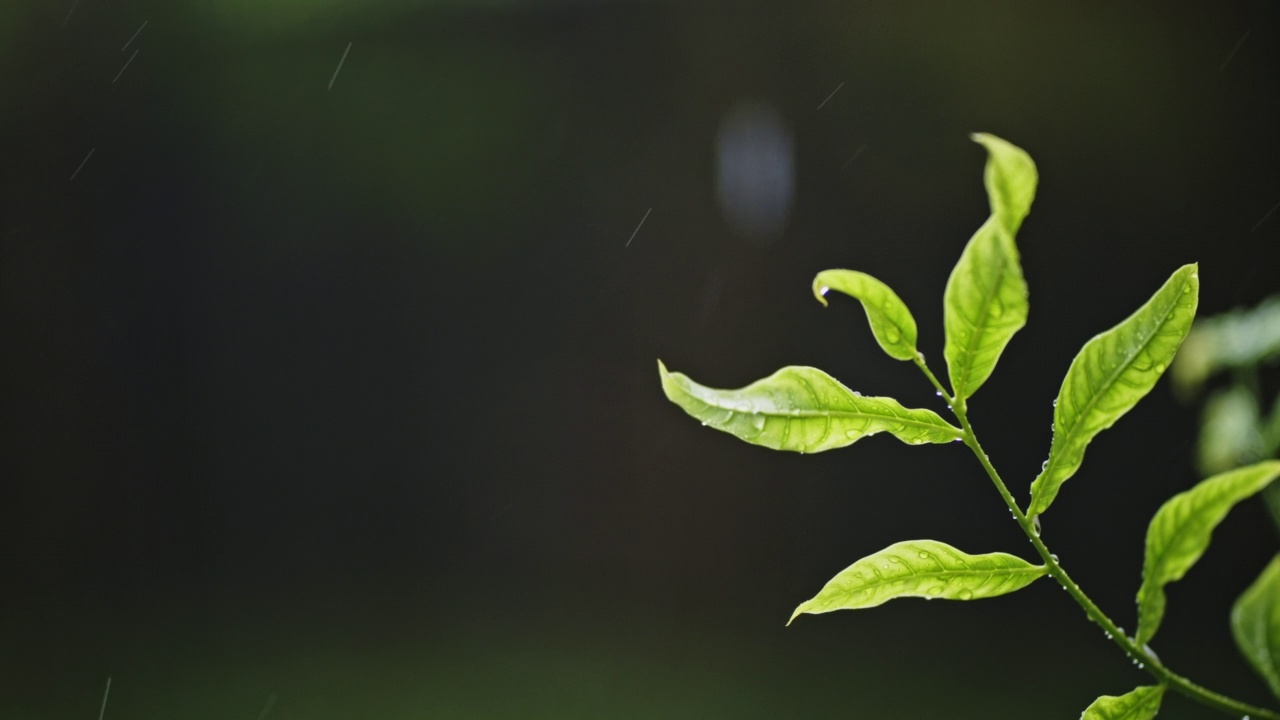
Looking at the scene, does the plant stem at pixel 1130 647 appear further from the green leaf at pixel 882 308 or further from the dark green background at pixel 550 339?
the dark green background at pixel 550 339

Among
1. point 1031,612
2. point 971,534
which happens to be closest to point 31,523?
point 971,534

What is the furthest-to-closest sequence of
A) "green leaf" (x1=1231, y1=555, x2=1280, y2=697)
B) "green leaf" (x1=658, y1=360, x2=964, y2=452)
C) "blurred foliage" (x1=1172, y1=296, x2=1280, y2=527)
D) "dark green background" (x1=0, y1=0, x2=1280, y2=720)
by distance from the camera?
Answer: 1. "dark green background" (x1=0, y1=0, x2=1280, y2=720)
2. "blurred foliage" (x1=1172, y1=296, x2=1280, y2=527)
3. "green leaf" (x1=658, y1=360, x2=964, y2=452)
4. "green leaf" (x1=1231, y1=555, x2=1280, y2=697)

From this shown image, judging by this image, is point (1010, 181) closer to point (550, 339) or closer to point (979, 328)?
point (979, 328)

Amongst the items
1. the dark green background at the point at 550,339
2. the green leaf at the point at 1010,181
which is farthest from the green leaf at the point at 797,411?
the dark green background at the point at 550,339

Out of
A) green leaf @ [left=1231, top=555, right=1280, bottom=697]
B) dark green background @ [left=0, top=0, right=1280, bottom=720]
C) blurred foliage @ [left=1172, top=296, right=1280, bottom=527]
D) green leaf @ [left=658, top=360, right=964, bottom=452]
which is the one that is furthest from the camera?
dark green background @ [left=0, top=0, right=1280, bottom=720]

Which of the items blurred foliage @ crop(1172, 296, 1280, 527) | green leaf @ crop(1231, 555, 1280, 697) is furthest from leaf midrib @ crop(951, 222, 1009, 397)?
blurred foliage @ crop(1172, 296, 1280, 527)

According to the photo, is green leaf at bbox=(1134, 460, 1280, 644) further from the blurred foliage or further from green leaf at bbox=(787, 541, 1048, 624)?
the blurred foliage

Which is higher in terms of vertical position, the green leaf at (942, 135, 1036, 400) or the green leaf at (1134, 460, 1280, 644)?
the green leaf at (942, 135, 1036, 400)
